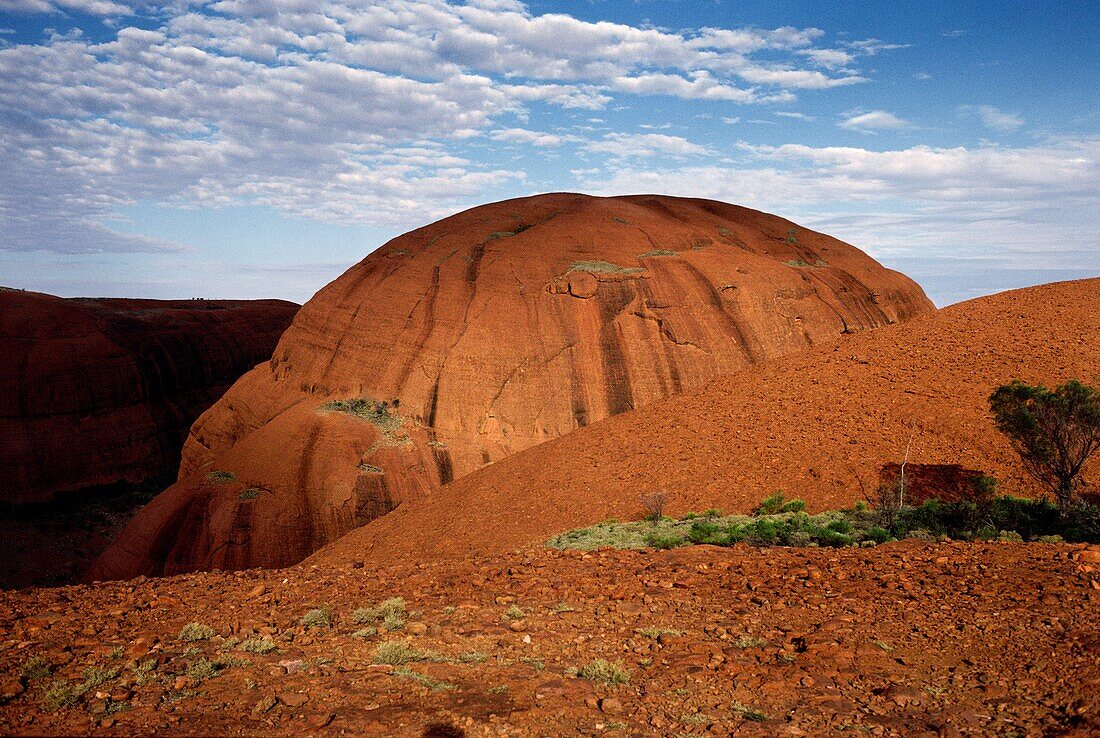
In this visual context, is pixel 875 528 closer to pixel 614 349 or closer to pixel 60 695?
pixel 60 695

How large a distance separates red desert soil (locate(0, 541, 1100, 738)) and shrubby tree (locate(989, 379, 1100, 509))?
5413 mm

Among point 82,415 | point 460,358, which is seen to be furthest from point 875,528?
point 82,415

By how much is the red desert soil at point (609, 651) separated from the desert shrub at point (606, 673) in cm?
10

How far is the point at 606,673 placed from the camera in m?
6.57

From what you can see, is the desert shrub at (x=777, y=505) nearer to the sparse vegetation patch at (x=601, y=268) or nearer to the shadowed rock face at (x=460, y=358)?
the shadowed rock face at (x=460, y=358)

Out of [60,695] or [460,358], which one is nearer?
[60,695]

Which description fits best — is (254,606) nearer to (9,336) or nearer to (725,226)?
(725,226)

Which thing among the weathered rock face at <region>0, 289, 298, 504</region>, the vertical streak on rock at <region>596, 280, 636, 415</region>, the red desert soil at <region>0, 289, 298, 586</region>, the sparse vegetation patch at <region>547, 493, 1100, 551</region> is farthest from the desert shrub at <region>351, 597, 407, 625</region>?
the weathered rock face at <region>0, 289, 298, 504</region>

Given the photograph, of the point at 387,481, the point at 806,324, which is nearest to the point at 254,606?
the point at 387,481

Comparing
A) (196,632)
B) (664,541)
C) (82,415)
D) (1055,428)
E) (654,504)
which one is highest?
(1055,428)

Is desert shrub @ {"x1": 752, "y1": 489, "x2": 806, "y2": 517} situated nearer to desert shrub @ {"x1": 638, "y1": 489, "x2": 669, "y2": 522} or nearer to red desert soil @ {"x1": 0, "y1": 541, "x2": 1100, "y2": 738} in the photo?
desert shrub @ {"x1": 638, "y1": 489, "x2": 669, "y2": 522}

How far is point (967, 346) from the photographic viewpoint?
65.9ft

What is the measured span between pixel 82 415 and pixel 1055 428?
44732 mm

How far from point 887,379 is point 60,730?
64.2ft
